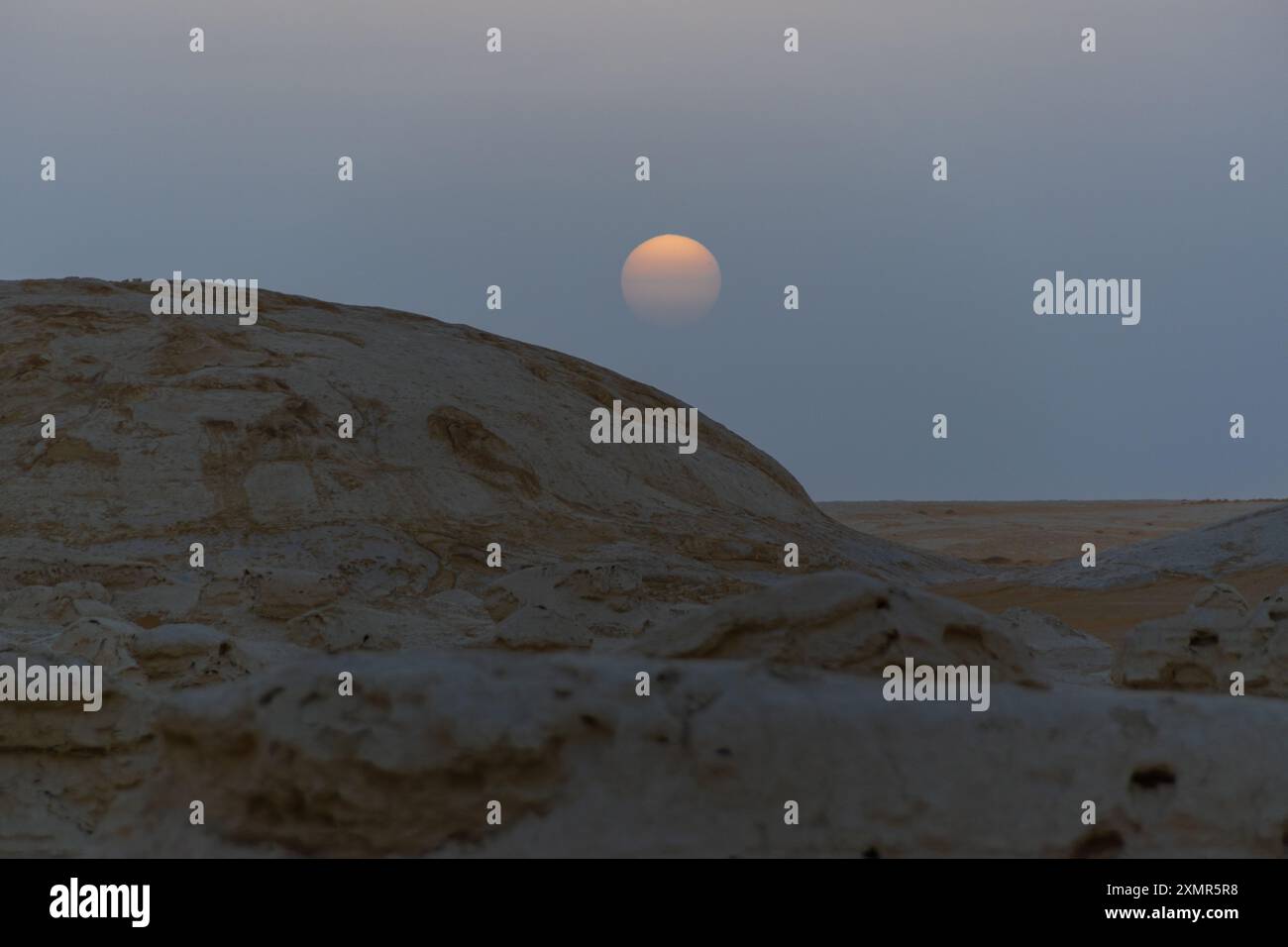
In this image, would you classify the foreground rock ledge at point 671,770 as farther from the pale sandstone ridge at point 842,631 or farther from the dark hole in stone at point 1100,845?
the pale sandstone ridge at point 842,631

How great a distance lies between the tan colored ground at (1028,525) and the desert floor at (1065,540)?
0.02 m

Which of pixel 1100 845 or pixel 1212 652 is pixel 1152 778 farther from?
pixel 1212 652

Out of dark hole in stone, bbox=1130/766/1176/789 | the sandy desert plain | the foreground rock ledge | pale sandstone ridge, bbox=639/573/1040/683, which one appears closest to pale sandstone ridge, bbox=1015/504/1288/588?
the sandy desert plain

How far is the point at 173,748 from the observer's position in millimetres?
2535

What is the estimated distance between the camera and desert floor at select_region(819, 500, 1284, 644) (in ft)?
38.5

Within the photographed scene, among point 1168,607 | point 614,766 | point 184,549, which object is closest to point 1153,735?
point 614,766

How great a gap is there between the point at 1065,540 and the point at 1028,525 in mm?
3751

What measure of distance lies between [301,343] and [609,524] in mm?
4522

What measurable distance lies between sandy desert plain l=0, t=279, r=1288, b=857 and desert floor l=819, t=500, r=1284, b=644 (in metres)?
0.11

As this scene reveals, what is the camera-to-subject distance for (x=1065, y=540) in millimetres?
27375

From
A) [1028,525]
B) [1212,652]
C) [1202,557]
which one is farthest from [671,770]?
[1028,525]

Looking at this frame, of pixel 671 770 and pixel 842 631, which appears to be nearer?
pixel 671 770
